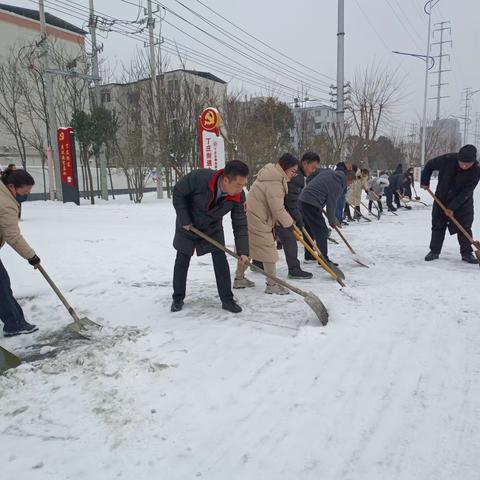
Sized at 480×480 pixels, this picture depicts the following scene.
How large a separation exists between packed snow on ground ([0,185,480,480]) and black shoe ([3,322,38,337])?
73 millimetres

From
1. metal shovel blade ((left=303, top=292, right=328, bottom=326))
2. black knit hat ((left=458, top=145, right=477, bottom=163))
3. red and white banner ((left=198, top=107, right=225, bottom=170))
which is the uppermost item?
red and white banner ((left=198, top=107, right=225, bottom=170))

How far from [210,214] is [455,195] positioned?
3.81 m

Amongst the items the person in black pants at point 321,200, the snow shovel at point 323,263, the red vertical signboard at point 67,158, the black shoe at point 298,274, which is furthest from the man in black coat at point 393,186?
the red vertical signboard at point 67,158

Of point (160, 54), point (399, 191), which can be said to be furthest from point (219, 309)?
Answer: point (160, 54)

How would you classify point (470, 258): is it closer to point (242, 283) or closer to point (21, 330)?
point (242, 283)

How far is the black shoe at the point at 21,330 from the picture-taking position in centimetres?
331

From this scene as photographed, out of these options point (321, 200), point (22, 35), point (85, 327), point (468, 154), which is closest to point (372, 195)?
point (468, 154)

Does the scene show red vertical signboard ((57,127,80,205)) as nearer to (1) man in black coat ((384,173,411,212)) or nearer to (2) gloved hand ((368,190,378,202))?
(2) gloved hand ((368,190,378,202))

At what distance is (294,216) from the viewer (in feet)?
16.6

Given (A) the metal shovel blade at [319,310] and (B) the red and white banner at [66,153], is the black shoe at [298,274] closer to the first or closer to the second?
(A) the metal shovel blade at [319,310]

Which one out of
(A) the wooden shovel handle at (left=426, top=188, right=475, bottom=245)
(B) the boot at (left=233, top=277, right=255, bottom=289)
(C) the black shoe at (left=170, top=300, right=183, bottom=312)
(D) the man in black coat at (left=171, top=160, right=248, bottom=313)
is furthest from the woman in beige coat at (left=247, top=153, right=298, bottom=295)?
(A) the wooden shovel handle at (left=426, top=188, right=475, bottom=245)

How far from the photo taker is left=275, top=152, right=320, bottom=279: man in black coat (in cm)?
479

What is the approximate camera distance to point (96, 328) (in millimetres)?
3391

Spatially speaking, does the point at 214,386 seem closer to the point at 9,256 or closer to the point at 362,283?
the point at 362,283
